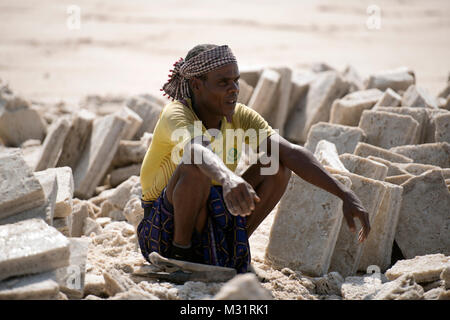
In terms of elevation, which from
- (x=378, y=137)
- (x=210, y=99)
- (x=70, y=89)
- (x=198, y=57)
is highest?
(x=198, y=57)

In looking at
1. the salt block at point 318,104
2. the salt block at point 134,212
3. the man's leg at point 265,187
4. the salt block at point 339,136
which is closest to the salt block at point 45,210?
the salt block at point 134,212

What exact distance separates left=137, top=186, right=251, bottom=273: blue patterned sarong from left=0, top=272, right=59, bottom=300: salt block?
0.77 meters

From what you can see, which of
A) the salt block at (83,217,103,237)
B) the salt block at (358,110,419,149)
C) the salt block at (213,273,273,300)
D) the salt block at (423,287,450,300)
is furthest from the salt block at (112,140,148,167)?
the salt block at (213,273,273,300)

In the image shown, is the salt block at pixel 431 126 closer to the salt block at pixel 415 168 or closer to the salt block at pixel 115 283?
the salt block at pixel 415 168

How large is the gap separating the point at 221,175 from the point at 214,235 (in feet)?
2.26

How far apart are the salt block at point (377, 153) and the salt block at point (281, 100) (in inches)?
80.7

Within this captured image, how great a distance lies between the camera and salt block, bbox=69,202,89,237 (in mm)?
4762

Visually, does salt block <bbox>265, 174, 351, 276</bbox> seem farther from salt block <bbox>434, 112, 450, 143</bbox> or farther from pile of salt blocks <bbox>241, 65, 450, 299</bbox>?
salt block <bbox>434, 112, 450, 143</bbox>

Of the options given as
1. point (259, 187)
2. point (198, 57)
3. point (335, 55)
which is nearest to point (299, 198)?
point (259, 187)

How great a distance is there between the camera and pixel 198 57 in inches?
137

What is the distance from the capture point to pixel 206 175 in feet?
10.3

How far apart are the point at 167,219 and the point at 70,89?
905 centimetres

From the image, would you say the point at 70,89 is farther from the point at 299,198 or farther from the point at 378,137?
the point at 299,198

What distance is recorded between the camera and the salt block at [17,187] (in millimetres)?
3336
